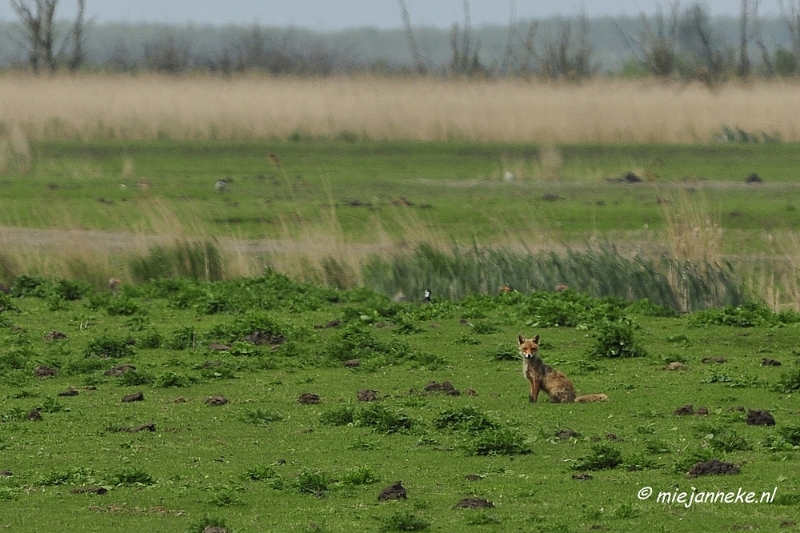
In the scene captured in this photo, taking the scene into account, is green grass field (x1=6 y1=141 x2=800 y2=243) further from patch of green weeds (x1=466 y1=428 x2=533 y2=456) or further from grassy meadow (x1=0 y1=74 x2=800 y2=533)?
patch of green weeds (x1=466 y1=428 x2=533 y2=456)

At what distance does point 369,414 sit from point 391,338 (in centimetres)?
351

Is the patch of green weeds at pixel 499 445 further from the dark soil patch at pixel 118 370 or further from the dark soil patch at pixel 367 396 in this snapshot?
the dark soil patch at pixel 118 370

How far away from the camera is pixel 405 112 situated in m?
38.6

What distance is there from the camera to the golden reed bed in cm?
3691

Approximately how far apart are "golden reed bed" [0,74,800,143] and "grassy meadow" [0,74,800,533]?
2.02 m

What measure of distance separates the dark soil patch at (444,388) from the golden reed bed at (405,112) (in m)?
24.9

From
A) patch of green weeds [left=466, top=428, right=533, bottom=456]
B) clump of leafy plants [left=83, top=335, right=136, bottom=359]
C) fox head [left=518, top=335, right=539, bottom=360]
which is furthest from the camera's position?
clump of leafy plants [left=83, top=335, right=136, bottom=359]

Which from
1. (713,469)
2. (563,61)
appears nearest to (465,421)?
(713,469)

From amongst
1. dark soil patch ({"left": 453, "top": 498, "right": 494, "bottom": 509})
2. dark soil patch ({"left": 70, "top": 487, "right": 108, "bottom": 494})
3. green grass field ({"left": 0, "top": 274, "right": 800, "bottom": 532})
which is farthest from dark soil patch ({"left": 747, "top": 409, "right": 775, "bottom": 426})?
dark soil patch ({"left": 70, "top": 487, "right": 108, "bottom": 494})

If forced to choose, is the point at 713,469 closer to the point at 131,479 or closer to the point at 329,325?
the point at 131,479

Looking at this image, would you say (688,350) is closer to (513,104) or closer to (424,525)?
(424,525)

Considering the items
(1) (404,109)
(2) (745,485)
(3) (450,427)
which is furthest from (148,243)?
(1) (404,109)

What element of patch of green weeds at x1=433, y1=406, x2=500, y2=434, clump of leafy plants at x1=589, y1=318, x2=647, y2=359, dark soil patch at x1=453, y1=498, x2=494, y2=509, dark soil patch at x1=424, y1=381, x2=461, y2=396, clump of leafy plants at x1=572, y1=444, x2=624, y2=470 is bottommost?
clump of leafy plants at x1=589, y1=318, x2=647, y2=359

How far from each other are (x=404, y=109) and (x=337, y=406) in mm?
28143
